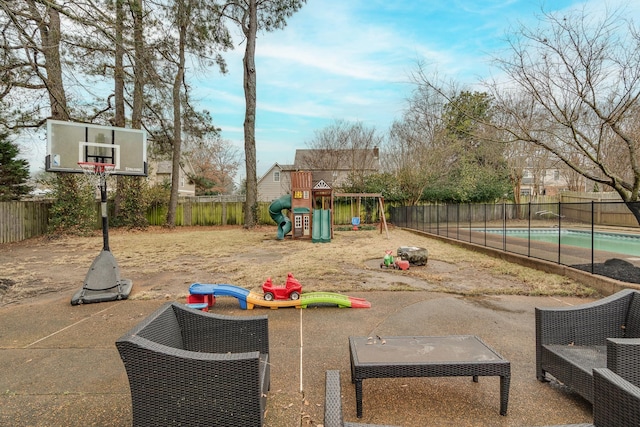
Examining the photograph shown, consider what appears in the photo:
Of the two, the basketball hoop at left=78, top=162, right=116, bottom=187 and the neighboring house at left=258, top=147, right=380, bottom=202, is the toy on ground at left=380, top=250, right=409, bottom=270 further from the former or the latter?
the neighboring house at left=258, top=147, right=380, bottom=202

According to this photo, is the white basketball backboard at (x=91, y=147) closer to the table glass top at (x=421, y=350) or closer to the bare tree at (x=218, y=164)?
the table glass top at (x=421, y=350)

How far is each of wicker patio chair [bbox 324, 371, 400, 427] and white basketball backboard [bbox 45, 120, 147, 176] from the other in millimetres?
6052

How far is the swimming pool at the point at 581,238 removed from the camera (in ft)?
25.3

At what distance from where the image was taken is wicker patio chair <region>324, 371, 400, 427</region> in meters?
1.35

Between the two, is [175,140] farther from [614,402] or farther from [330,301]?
[614,402]

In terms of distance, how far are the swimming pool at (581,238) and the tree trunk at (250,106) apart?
11795 mm

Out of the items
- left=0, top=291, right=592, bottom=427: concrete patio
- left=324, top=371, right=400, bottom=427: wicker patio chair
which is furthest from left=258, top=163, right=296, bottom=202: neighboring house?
left=324, top=371, right=400, bottom=427: wicker patio chair

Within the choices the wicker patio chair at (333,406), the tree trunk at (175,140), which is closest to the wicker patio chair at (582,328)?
the wicker patio chair at (333,406)

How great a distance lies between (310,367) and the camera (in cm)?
307

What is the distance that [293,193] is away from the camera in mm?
14344

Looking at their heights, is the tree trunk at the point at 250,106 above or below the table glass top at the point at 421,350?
above

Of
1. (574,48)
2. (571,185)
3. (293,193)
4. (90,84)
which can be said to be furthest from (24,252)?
(571,185)

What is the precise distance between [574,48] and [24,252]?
14.6m

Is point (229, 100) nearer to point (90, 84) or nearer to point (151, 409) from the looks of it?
point (90, 84)
